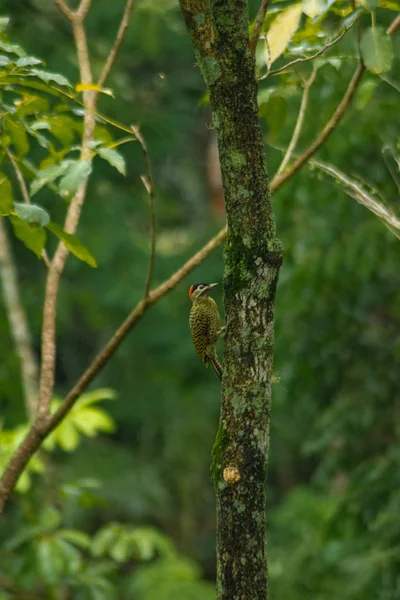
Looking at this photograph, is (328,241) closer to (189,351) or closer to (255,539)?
(255,539)

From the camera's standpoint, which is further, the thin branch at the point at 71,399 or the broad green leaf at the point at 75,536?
the broad green leaf at the point at 75,536

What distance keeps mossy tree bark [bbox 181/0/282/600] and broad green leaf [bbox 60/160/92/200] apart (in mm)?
324

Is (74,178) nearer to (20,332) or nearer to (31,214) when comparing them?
(31,214)

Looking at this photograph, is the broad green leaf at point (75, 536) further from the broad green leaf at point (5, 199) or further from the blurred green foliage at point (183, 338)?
the broad green leaf at point (5, 199)

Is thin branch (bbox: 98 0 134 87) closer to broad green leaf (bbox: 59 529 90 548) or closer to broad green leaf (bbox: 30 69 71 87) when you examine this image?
broad green leaf (bbox: 30 69 71 87)

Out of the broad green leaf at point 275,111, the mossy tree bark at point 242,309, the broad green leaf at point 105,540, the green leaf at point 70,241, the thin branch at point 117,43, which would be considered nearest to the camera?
the mossy tree bark at point 242,309

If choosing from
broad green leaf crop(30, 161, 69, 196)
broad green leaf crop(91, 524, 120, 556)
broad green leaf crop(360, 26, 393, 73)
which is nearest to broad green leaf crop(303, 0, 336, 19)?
broad green leaf crop(360, 26, 393, 73)

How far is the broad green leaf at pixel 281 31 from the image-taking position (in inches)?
93.3

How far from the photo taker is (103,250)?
904cm

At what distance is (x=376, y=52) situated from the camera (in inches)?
79.8

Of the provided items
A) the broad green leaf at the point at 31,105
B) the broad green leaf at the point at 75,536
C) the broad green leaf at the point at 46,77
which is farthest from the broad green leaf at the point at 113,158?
the broad green leaf at the point at 75,536

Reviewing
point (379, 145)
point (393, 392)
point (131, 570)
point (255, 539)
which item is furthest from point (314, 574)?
point (131, 570)

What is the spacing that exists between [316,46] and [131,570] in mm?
10879

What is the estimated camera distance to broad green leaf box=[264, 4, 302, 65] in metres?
2.37
